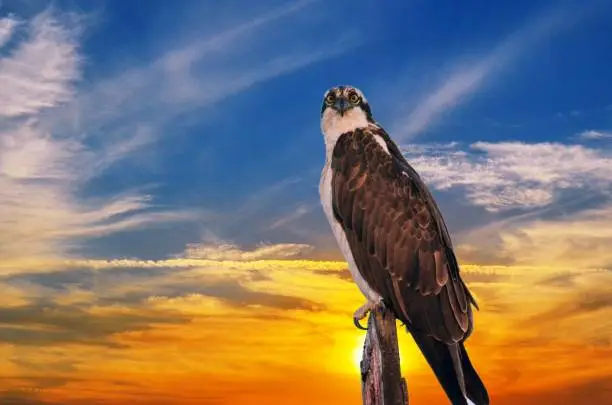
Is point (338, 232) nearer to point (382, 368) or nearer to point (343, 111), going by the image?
point (343, 111)

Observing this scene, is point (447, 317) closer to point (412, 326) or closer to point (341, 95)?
point (412, 326)

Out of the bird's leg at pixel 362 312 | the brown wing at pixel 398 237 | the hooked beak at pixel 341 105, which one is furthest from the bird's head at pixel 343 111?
the bird's leg at pixel 362 312

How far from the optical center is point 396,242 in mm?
7922

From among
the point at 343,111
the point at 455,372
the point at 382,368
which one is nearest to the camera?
the point at 382,368

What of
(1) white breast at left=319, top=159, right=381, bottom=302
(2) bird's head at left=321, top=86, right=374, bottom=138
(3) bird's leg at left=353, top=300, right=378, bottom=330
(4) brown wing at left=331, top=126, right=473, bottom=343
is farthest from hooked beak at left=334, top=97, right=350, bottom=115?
(3) bird's leg at left=353, top=300, right=378, bottom=330

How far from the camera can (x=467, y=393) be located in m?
6.90

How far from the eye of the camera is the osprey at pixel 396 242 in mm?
7188

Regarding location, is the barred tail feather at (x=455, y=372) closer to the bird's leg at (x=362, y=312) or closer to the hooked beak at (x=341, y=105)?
the bird's leg at (x=362, y=312)

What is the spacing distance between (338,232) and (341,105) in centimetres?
171

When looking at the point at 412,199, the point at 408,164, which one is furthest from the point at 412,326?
the point at 408,164

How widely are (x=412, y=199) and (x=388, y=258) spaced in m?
0.75

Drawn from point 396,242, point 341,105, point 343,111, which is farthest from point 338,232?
point 341,105

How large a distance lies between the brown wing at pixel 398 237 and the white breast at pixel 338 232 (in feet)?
0.25

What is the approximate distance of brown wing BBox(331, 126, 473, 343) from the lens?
7.38 metres
